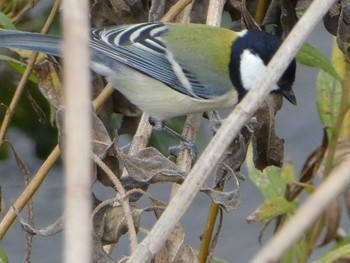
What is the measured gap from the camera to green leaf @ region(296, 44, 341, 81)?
181cm

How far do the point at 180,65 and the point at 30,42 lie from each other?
0.45 m

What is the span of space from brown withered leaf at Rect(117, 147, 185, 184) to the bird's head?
0.56 metres

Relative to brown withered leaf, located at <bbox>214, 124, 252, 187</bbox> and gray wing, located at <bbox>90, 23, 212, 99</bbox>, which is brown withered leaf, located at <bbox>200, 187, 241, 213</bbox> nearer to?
brown withered leaf, located at <bbox>214, 124, 252, 187</bbox>

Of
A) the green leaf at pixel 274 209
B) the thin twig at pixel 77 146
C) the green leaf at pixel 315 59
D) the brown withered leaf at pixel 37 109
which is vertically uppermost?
the thin twig at pixel 77 146

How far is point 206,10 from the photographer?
2.14m

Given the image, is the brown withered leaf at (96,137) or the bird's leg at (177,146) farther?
the bird's leg at (177,146)

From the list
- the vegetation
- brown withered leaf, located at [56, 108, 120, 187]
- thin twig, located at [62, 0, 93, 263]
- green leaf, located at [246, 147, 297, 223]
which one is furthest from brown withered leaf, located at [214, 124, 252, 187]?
thin twig, located at [62, 0, 93, 263]

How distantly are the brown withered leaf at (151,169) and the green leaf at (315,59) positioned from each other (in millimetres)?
488

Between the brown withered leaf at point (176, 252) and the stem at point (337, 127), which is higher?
the stem at point (337, 127)

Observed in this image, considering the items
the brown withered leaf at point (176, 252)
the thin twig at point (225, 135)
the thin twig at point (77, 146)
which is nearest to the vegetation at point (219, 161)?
the brown withered leaf at point (176, 252)

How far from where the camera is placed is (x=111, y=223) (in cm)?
144

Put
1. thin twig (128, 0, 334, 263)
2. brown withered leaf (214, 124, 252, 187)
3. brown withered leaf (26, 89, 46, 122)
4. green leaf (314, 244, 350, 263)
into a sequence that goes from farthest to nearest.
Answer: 1. brown withered leaf (26, 89, 46, 122)
2. brown withered leaf (214, 124, 252, 187)
3. green leaf (314, 244, 350, 263)
4. thin twig (128, 0, 334, 263)

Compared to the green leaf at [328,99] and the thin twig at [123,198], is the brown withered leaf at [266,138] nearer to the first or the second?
the green leaf at [328,99]

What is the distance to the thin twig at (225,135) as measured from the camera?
40.9 inches
